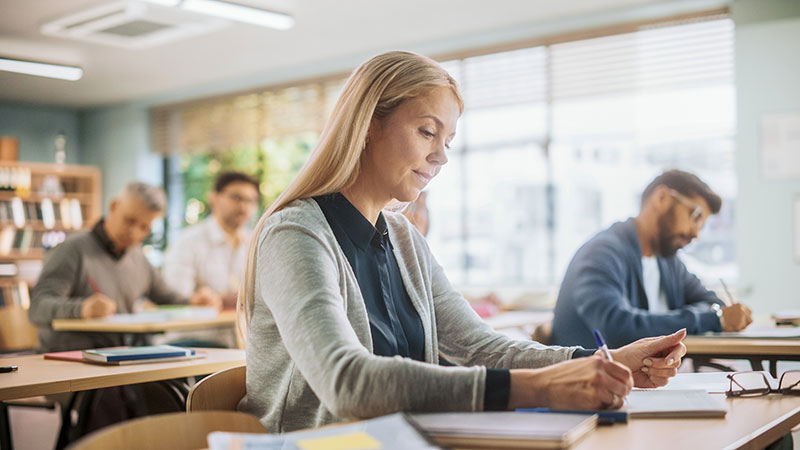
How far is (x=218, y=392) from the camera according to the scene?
5.29ft

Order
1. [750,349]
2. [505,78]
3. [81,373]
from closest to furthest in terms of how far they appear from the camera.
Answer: [81,373] → [750,349] → [505,78]

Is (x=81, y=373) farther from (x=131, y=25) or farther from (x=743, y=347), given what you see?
(x=131, y=25)

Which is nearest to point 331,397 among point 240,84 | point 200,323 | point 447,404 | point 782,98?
point 447,404

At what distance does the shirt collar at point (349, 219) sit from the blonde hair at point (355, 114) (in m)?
0.02

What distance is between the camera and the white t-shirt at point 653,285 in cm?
323

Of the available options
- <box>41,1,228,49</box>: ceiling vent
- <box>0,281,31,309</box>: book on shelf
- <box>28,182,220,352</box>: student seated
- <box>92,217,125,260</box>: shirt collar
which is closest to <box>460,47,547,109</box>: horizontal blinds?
<box>41,1,228,49</box>: ceiling vent

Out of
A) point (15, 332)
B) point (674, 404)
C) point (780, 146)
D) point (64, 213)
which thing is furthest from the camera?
point (64, 213)

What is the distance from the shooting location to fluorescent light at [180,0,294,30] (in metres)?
5.56

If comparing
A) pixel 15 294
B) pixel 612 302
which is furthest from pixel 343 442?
pixel 15 294

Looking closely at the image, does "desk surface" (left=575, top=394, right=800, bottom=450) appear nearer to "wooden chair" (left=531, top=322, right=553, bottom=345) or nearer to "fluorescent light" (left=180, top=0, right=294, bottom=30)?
"wooden chair" (left=531, top=322, right=553, bottom=345)

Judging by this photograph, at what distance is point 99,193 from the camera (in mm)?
9789

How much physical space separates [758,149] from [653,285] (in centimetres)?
269

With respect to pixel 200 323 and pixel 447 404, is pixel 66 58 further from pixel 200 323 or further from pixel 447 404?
pixel 447 404

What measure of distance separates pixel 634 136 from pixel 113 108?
20.8 ft
